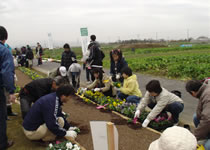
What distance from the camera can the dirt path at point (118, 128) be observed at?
10.0ft

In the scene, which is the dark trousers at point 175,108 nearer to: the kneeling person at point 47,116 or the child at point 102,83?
the child at point 102,83

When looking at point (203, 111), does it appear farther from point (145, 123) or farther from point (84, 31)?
point (84, 31)

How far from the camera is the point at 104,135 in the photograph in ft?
5.32

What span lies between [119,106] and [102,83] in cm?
115

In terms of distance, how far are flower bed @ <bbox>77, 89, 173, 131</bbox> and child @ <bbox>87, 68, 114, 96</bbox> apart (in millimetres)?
176

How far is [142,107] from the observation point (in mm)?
3777

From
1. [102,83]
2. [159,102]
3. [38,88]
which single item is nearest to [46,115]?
[38,88]

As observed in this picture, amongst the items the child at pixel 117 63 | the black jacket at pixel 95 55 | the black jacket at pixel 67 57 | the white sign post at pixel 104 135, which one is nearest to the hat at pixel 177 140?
the white sign post at pixel 104 135

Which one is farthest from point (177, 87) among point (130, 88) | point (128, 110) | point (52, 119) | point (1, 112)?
point (1, 112)

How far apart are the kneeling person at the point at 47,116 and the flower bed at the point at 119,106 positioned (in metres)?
1.52

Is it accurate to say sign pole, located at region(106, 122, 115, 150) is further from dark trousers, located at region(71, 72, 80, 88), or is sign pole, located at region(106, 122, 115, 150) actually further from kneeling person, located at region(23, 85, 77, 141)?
dark trousers, located at region(71, 72, 80, 88)

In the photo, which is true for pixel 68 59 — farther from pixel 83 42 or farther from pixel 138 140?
pixel 138 140

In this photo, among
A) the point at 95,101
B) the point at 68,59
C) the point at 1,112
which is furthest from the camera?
the point at 68,59

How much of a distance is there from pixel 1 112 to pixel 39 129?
2.18 feet
